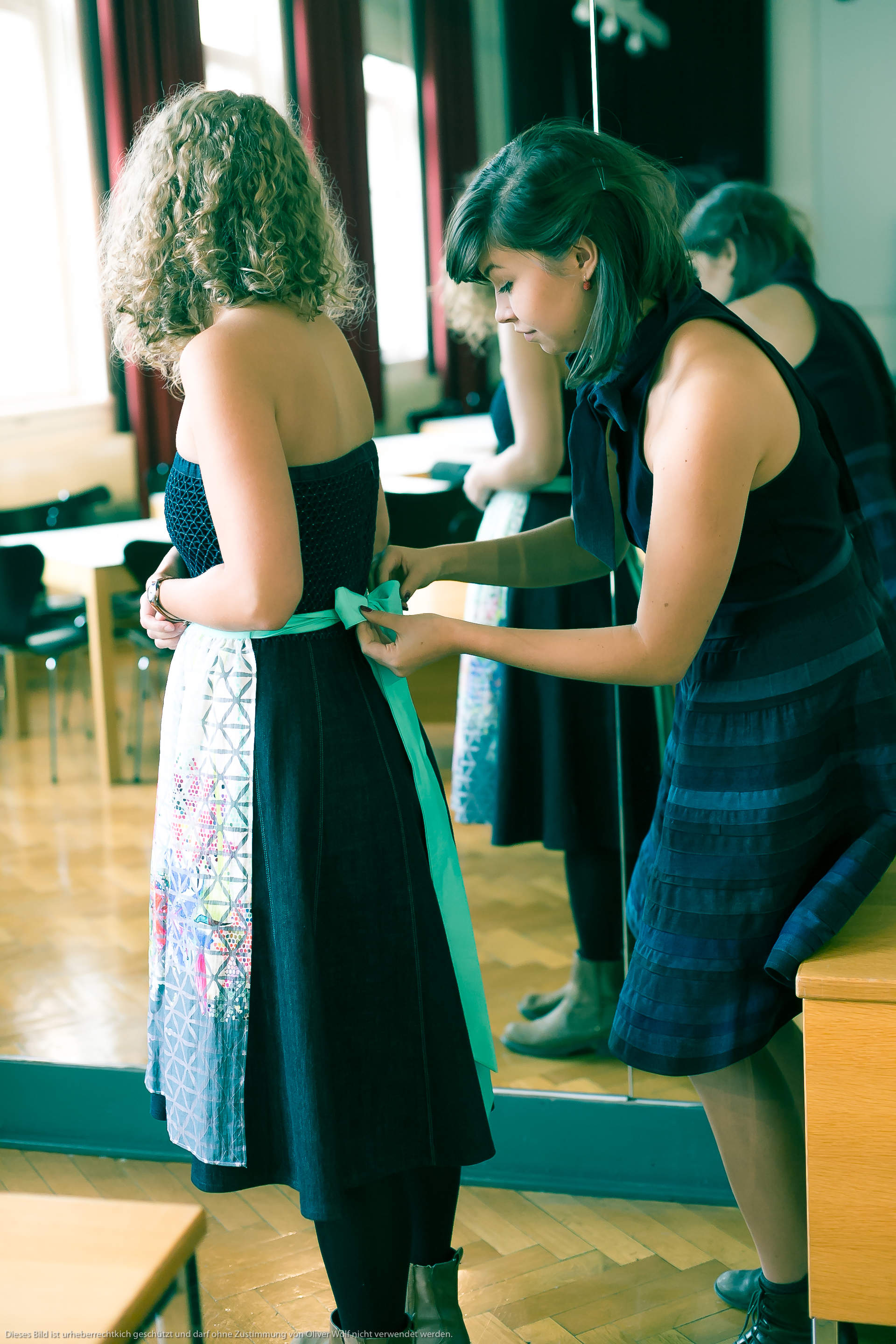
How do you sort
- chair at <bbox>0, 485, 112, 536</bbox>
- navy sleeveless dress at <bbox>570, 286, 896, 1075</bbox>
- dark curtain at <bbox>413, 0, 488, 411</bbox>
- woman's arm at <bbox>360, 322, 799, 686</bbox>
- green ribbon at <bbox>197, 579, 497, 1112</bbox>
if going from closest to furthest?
woman's arm at <bbox>360, 322, 799, 686</bbox>
navy sleeveless dress at <bbox>570, 286, 896, 1075</bbox>
green ribbon at <bbox>197, 579, 497, 1112</bbox>
dark curtain at <bbox>413, 0, 488, 411</bbox>
chair at <bbox>0, 485, 112, 536</bbox>

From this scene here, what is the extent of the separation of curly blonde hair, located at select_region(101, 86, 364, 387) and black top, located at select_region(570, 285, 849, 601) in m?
0.36

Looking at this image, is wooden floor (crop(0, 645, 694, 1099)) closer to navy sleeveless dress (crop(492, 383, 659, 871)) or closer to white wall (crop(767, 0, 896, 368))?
navy sleeveless dress (crop(492, 383, 659, 871))

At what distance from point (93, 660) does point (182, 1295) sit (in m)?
1.48

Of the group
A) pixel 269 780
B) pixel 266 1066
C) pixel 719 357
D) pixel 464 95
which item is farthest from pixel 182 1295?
pixel 464 95

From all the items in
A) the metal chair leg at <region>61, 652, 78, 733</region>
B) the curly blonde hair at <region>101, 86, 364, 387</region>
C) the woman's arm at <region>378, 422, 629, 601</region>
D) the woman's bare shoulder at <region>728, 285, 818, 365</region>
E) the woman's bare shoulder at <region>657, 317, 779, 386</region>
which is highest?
the curly blonde hair at <region>101, 86, 364, 387</region>

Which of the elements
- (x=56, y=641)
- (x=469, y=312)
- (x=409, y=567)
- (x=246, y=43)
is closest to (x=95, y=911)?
(x=56, y=641)

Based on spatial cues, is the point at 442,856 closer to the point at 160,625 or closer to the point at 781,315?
the point at 160,625

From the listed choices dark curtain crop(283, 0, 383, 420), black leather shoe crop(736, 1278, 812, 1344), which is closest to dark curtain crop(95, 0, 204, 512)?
dark curtain crop(283, 0, 383, 420)

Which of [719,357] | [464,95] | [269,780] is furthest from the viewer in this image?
[464,95]

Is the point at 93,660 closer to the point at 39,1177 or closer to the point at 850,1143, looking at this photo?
the point at 39,1177

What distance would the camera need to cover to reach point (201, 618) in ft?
4.62

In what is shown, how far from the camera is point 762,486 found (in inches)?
52.4

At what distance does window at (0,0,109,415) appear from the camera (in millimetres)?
2137

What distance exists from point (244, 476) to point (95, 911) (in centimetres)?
141
